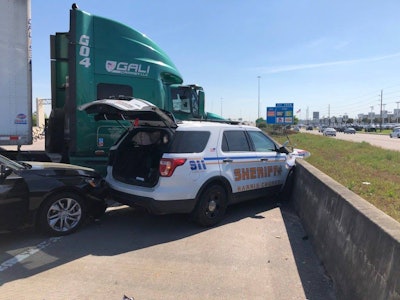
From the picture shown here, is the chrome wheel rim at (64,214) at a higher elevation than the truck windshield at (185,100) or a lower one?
lower

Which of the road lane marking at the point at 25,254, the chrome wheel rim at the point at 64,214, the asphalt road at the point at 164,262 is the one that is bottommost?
the asphalt road at the point at 164,262

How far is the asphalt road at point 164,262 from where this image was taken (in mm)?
4023

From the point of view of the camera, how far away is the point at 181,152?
589cm

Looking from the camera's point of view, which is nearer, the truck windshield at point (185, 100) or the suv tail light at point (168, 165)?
the suv tail light at point (168, 165)

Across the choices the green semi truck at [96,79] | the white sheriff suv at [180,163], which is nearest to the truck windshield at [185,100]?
the green semi truck at [96,79]

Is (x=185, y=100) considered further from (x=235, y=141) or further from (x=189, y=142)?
(x=189, y=142)

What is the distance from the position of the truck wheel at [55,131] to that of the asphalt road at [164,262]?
10.1 feet

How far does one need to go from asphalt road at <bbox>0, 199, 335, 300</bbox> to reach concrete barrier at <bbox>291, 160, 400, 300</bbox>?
235mm

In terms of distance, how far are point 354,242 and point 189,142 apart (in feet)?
9.87

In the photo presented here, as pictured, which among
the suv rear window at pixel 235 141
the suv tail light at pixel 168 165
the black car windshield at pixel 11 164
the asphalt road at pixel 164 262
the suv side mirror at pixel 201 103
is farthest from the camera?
the suv side mirror at pixel 201 103

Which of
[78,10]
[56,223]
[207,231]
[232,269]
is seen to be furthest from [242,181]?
[78,10]

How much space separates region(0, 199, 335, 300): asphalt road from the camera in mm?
4023

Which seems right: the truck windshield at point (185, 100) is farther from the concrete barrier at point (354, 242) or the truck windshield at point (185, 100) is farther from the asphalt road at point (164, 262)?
the concrete barrier at point (354, 242)

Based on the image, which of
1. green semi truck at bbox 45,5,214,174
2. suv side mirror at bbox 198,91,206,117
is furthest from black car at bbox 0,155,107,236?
suv side mirror at bbox 198,91,206,117
